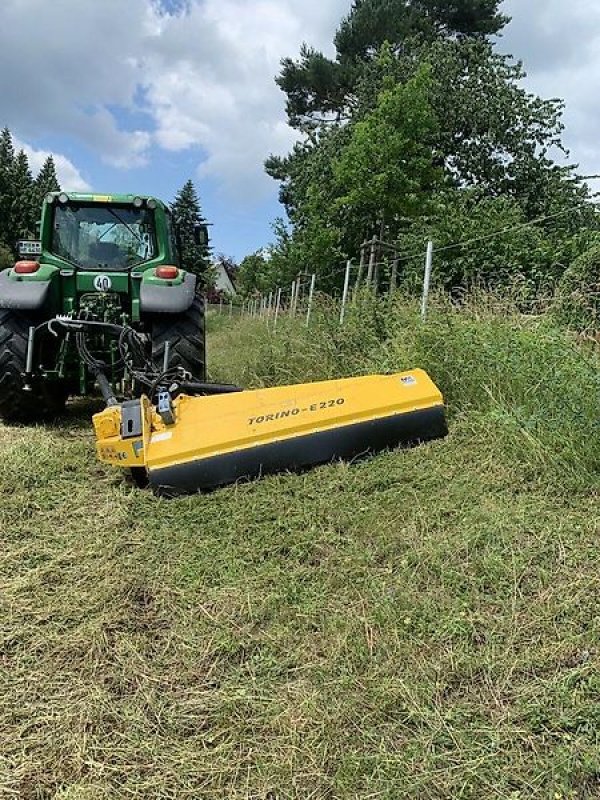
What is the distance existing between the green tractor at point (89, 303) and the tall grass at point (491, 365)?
1215 millimetres

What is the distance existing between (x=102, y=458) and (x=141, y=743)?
2.04m

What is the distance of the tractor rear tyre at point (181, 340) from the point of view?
527cm

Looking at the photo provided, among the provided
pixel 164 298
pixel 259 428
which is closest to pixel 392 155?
pixel 164 298

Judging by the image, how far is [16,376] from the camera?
515 centimetres

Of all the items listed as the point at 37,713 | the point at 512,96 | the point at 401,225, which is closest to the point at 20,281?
the point at 37,713

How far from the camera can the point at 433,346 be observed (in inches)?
183

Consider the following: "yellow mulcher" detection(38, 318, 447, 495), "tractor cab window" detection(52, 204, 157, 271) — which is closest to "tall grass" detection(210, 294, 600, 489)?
"yellow mulcher" detection(38, 318, 447, 495)

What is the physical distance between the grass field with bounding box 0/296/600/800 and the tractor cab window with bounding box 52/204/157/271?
240 centimetres

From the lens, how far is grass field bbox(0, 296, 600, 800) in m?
1.78

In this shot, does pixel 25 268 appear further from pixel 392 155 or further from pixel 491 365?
pixel 392 155

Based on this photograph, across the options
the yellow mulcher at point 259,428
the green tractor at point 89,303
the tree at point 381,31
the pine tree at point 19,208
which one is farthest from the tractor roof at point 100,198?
the pine tree at point 19,208

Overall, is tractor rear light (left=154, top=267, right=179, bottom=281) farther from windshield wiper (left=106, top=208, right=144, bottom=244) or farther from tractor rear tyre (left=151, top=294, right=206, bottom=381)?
windshield wiper (left=106, top=208, right=144, bottom=244)

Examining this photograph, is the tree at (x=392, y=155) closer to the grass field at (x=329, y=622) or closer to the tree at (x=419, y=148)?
the tree at (x=419, y=148)

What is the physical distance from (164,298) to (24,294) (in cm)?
103
